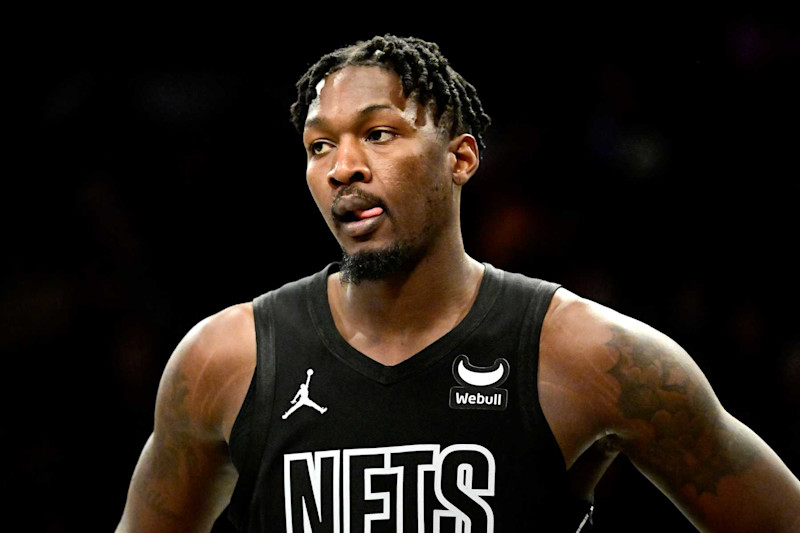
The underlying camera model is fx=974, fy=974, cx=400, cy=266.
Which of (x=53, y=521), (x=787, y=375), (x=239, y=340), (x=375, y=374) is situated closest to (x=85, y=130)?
(x=53, y=521)

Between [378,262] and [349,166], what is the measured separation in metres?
0.18

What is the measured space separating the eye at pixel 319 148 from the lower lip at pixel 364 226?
0.16 meters

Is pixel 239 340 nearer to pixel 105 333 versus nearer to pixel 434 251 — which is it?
pixel 434 251

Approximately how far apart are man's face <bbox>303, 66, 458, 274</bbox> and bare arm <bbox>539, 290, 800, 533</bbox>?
0.36 meters

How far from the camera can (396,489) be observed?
1726 mm

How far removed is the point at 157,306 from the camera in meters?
3.08

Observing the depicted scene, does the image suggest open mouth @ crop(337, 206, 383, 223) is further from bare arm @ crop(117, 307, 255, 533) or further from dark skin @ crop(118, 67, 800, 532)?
bare arm @ crop(117, 307, 255, 533)

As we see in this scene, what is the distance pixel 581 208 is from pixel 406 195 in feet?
5.06

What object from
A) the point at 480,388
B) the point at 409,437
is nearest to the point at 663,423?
the point at 480,388

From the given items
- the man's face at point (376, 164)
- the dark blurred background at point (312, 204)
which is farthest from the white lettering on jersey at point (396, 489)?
the dark blurred background at point (312, 204)

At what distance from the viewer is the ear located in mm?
1905

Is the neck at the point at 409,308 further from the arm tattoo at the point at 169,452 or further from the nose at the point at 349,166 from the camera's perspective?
the arm tattoo at the point at 169,452

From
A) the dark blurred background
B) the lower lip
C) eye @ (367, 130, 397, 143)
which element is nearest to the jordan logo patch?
the lower lip

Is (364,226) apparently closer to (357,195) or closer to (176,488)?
(357,195)
